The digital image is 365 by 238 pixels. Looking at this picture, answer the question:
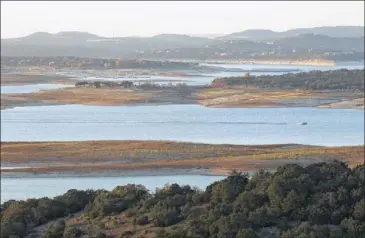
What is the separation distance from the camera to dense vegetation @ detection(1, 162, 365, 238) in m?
10.2

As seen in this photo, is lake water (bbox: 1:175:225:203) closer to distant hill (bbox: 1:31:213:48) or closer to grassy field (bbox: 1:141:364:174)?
grassy field (bbox: 1:141:364:174)

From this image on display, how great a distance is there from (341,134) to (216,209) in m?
21.9

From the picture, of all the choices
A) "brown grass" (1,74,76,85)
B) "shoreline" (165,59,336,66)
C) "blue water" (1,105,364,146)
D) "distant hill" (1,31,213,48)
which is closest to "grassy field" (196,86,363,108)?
"blue water" (1,105,364,146)

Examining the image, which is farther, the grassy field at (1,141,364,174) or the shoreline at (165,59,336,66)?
the shoreline at (165,59,336,66)

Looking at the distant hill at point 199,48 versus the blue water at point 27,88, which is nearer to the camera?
the blue water at point 27,88

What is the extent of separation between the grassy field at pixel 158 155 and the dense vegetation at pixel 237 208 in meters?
10.7

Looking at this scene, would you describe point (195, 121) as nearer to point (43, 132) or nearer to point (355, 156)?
point (43, 132)

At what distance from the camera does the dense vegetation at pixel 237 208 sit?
10.2m

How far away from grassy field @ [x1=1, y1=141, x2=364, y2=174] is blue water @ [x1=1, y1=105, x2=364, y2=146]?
2.11m

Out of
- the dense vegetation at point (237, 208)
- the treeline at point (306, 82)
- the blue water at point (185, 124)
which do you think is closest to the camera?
the dense vegetation at point (237, 208)

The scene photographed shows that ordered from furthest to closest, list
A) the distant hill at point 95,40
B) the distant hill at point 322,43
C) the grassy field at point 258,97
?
the distant hill at point 95,40 < the distant hill at point 322,43 < the grassy field at point 258,97

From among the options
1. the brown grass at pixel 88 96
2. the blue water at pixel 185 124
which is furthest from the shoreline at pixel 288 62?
the blue water at pixel 185 124

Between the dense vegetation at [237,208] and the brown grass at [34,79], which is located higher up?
the dense vegetation at [237,208]

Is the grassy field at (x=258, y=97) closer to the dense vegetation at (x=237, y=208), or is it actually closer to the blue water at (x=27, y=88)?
the blue water at (x=27, y=88)
